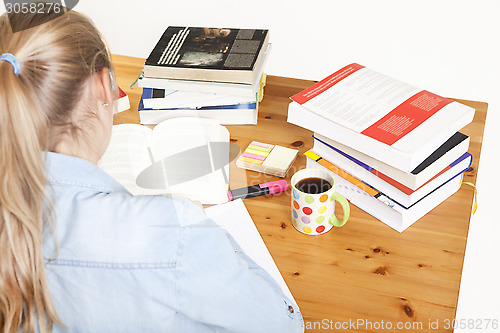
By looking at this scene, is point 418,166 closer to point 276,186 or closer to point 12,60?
point 276,186

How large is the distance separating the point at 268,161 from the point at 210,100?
0.23 metres

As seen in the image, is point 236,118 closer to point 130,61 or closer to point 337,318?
point 130,61

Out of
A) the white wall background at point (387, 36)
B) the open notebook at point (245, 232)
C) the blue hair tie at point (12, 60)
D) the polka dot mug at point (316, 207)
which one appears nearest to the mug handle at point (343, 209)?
the polka dot mug at point (316, 207)

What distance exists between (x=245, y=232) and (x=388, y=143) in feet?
1.04

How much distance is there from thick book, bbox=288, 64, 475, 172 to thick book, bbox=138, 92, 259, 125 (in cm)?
21

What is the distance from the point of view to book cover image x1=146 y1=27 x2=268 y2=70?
125cm

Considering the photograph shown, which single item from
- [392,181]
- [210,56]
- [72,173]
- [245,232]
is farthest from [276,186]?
[72,173]

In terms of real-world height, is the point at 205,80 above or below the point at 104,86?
below

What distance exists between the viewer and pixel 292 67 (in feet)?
8.32

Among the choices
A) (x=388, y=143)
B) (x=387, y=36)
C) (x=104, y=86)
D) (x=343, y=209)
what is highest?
(x=104, y=86)

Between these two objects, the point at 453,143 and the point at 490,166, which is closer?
the point at 453,143

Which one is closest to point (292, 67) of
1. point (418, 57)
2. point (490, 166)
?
point (418, 57)

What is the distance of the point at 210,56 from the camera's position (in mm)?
1267

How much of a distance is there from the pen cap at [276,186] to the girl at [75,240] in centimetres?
38
